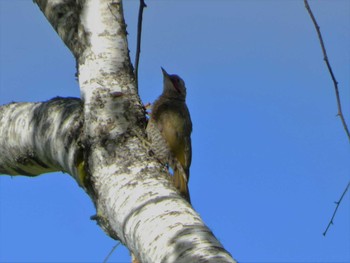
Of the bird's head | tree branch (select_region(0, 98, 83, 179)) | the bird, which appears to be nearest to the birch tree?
tree branch (select_region(0, 98, 83, 179))

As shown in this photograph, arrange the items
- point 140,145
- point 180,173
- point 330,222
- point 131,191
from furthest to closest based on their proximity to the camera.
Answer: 1. point 180,173
2. point 330,222
3. point 140,145
4. point 131,191

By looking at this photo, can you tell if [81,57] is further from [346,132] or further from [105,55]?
[346,132]

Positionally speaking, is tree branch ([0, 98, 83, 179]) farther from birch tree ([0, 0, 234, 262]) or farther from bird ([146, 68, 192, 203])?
bird ([146, 68, 192, 203])

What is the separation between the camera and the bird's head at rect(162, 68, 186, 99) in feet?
20.2

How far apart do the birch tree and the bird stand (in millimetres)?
793

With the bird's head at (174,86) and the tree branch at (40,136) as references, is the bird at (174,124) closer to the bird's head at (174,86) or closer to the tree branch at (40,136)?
Result: the bird's head at (174,86)

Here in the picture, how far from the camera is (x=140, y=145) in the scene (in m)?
3.46

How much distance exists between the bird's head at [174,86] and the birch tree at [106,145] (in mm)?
2027

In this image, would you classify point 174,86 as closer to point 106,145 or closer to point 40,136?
point 40,136

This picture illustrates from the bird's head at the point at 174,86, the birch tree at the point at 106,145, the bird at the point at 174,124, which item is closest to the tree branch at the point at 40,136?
the birch tree at the point at 106,145

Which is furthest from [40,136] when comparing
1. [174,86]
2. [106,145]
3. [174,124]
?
[174,86]

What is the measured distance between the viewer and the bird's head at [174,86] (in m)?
6.15

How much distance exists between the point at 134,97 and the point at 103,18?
398mm

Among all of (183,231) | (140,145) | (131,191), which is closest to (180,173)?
(140,145)
